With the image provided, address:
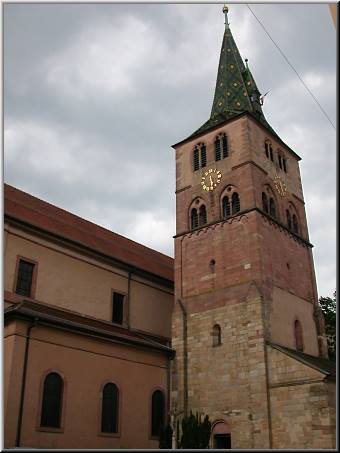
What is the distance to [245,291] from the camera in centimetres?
2417

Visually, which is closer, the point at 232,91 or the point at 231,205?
the point at 231,205

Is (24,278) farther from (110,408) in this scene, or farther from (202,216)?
(202,216)

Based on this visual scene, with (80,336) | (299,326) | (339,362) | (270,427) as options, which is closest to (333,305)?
(299,326)

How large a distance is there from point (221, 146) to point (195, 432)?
1559cm

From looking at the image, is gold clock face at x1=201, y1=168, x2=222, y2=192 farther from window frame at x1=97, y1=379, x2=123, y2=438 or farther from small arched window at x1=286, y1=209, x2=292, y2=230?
window frame at x1=97, y1=379, x2=123, y2=438

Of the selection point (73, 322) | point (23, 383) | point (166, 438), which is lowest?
point (166, 438)

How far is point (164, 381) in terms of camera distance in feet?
80.2

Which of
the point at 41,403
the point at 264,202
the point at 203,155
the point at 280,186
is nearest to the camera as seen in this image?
the point at 41,403

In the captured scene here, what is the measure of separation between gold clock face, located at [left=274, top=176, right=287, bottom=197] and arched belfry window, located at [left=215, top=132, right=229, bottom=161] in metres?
3.22

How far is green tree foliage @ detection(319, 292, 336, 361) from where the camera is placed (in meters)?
32.8

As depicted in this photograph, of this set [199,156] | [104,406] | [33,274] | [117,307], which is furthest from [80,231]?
[104,406]

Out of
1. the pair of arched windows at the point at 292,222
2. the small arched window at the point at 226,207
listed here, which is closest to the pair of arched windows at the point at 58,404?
the small arched window at the point at 226,207

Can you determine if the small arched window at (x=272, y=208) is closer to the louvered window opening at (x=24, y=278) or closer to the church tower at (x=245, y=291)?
the church tower at (x=245, y=291)

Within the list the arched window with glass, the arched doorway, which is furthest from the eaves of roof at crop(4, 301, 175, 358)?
the arched window with glass
